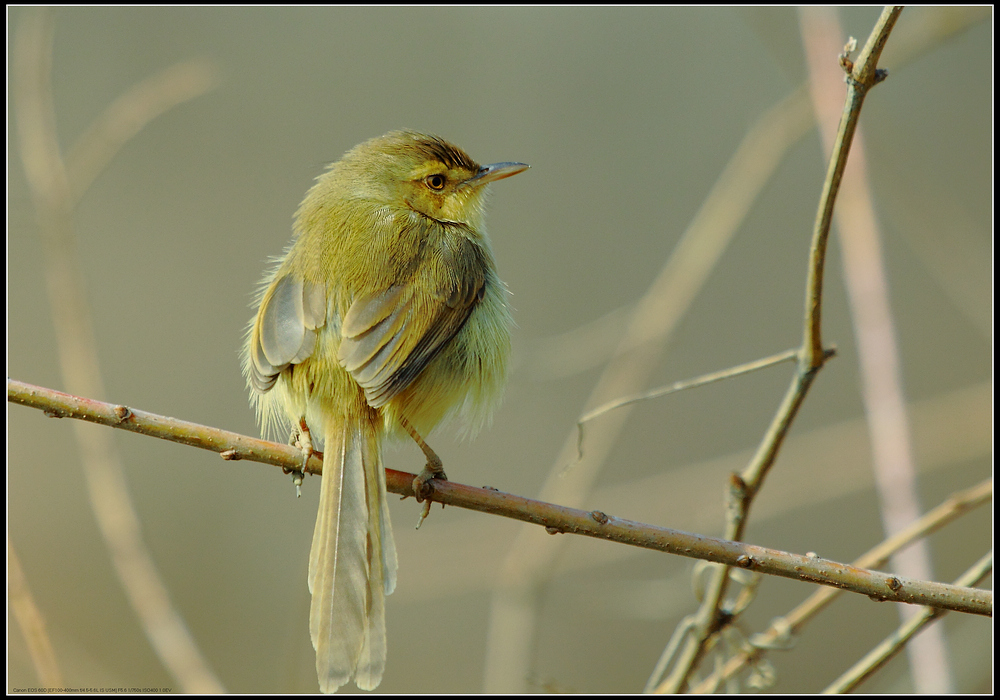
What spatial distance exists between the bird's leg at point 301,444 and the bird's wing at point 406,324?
0.30 metres

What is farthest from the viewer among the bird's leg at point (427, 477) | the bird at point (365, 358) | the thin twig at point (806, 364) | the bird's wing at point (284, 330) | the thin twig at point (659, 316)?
the thin twig at point (659, 316)

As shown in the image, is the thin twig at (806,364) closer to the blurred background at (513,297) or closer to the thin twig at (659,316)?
the thin twig at (659,316)

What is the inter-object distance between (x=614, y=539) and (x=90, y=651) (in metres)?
4.16

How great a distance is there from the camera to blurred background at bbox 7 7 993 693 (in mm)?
5320

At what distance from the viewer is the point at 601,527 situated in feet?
7.86

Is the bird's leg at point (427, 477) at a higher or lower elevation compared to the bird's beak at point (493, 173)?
lower

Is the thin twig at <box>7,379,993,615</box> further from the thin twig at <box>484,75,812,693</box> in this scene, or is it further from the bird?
the thin twig at <box>484,75,812,693</box>

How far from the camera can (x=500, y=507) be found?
2531mm

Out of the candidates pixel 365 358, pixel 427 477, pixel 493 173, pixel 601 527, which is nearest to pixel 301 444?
pixel 365 358

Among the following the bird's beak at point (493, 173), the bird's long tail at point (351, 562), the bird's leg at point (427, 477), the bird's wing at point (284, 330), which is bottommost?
the bird's long tail at point (351, 562)

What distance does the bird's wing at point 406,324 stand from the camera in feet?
9.53

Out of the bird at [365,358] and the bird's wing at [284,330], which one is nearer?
the bird at [365,358]

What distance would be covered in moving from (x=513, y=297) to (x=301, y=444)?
335cm

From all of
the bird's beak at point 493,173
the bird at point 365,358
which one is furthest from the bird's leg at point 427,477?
the bird's beak at point 493,173
